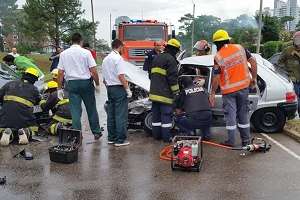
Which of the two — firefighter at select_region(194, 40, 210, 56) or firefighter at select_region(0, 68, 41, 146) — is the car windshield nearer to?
firefighter at select_region(194, 40, 210, 56)

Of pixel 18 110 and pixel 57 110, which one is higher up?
pixel 18 110

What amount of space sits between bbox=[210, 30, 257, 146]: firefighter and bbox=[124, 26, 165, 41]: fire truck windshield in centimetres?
1237

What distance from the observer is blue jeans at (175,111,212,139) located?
817 centimetres

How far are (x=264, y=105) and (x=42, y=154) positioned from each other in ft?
13.9

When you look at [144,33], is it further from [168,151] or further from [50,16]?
[50,16]

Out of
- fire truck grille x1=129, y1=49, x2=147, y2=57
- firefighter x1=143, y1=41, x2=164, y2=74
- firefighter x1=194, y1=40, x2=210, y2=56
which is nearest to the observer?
firefighter x1=194, y1=40, x2=210, y2=56

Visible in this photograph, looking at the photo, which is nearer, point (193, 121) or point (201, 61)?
point (193, 121)

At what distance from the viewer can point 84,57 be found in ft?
27.5

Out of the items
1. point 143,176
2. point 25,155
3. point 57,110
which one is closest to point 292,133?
point 143,176

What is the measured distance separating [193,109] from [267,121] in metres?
1.92

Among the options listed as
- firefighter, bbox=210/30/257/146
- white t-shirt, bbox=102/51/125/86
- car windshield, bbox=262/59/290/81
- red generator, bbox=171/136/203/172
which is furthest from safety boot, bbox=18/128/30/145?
car windshield, bbox=262/59/290/81

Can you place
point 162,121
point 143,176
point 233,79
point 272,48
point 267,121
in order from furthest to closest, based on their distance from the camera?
1. point 272,48
2. point 267,121
3. point 162,121
4. point 233,79
5. point 143,176

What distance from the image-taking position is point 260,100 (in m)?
9.06

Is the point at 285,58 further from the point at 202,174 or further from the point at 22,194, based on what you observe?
the point at 22,194
